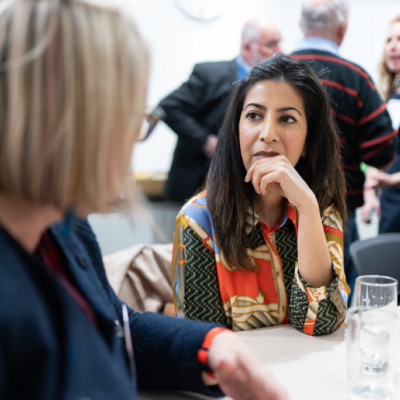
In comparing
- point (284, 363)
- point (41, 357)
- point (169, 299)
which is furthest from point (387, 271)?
point (41, 357)

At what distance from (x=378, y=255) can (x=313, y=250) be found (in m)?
0.80

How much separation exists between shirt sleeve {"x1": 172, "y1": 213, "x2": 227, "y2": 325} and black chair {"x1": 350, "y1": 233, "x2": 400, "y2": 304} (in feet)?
2.42

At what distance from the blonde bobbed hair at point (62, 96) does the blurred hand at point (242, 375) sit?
0.38 meters

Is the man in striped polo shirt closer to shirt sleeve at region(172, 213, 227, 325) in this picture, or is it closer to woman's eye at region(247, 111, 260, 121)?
woman's eye at region(247, 111, 260, 121)

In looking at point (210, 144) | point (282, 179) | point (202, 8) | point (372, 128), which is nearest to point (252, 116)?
point (282, 179)

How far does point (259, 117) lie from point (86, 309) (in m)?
0.90

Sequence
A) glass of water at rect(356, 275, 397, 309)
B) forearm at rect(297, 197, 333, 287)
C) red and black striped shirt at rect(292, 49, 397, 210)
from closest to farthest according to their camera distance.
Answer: glass of water at rect(356, 275, 397, 309), forearm at rect(297, 197, 333, 287), red and black striped shirt at rect(292, 49, 397, 210)

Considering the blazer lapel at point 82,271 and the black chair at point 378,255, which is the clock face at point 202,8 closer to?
the black chair at point 378,255

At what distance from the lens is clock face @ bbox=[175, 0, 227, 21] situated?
414cm

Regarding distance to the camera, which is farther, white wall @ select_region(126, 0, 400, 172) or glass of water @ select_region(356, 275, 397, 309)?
white wall @ select_region(126, 0, 400, 172)

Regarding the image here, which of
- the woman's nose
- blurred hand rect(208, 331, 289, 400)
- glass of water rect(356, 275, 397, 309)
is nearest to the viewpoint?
blurred hand rect(208, 331, 289, 400)

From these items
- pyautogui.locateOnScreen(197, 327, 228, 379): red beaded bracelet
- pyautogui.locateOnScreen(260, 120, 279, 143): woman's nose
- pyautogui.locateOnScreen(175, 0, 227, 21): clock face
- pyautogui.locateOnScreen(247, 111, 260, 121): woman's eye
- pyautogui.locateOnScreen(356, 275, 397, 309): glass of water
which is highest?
pyautogui.locateOnScreen(175, 0, 227, 21): clock face

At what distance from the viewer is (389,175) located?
9.71 ft

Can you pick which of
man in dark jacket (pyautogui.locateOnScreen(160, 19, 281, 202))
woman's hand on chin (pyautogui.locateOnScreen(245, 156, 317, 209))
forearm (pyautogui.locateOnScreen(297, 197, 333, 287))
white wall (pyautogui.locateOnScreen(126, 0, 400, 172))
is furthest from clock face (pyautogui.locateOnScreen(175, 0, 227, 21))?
forearm (pyautogui.locateOnScreen(297, 197, 333, 287))
